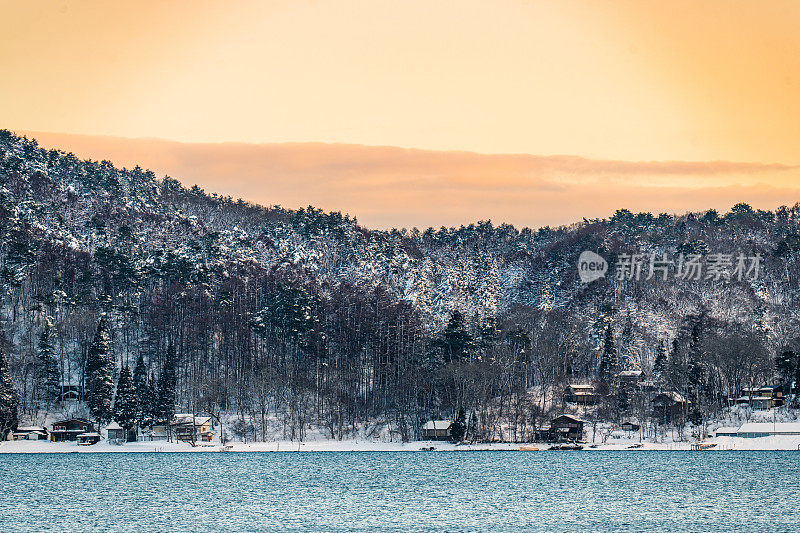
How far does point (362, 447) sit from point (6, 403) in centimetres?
4380

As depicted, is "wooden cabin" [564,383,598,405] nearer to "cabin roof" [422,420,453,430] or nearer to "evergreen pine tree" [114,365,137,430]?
"cabin roof" [422,420,453,430]

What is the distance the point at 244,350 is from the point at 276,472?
163 ft

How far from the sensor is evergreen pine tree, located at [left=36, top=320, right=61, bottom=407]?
141875mm

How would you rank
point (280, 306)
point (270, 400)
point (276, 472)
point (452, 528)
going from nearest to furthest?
point (452, 528) < point (276, 472) < point (270, 400) < point (280, 306)

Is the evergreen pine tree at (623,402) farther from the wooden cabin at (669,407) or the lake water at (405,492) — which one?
the lake water at (405,492)

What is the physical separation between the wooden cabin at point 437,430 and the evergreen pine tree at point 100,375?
4011 cm

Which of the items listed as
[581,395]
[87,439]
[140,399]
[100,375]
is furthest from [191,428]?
[581,395]

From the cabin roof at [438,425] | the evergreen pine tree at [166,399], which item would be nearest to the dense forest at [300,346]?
the evergreen pine tree at [166,399]

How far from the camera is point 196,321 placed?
158625 millimetres

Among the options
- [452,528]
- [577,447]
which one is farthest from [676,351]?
[452,528]

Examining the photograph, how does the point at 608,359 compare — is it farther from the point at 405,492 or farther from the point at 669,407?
the point at 405,492

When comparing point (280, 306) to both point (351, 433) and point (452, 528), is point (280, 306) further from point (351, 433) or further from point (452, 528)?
point (452, 528)

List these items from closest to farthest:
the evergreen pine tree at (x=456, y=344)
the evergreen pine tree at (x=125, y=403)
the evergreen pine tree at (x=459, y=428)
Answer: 1. the evergreen pine tree at (x=125, y=403)
2. the evergreen pine tree at (x=459, y=428)
3. the evergreen pine tree at (x=456, y=344)

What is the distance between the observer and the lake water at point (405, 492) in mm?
73500
